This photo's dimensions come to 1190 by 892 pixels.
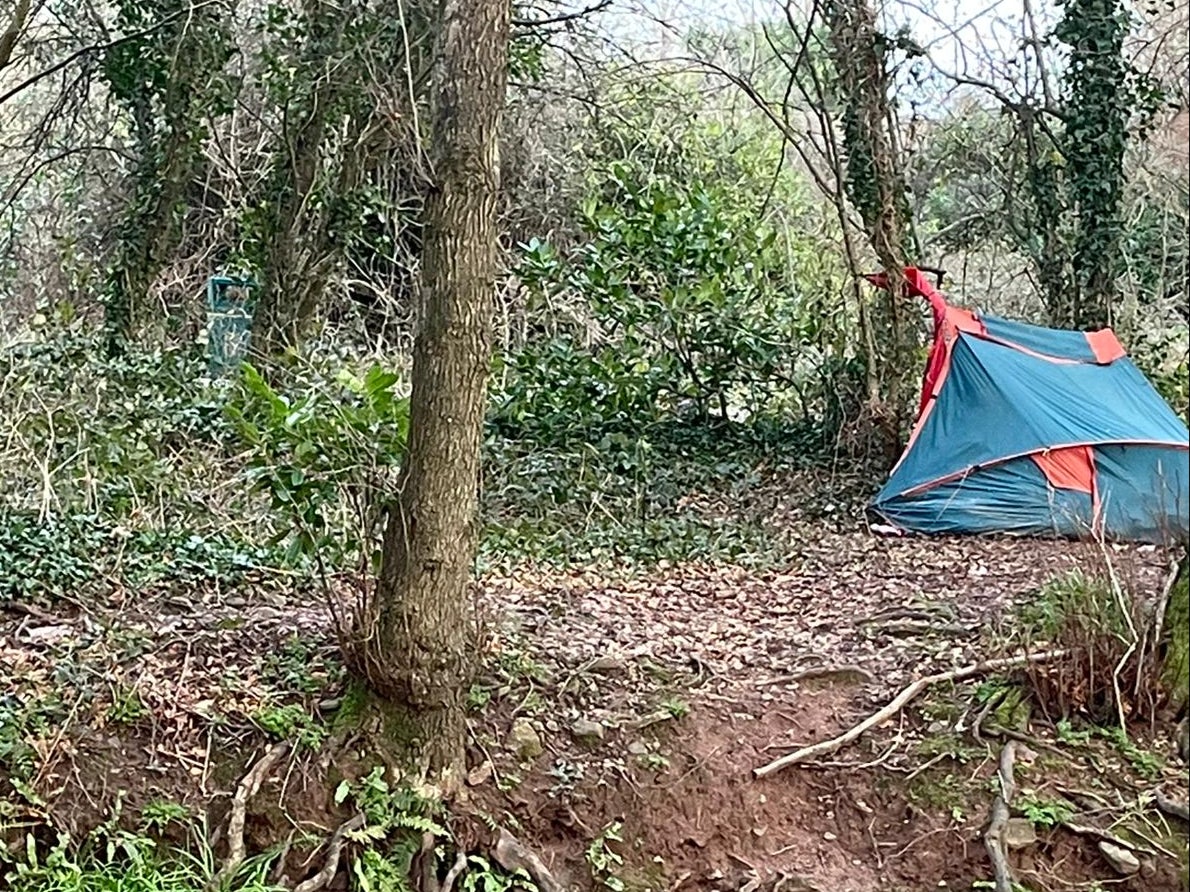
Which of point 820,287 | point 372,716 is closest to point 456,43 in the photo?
point 372,716

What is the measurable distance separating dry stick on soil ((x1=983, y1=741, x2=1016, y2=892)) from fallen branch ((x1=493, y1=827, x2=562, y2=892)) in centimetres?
120

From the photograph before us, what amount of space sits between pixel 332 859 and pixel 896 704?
184 centimetres

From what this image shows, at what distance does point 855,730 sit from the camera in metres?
3.81

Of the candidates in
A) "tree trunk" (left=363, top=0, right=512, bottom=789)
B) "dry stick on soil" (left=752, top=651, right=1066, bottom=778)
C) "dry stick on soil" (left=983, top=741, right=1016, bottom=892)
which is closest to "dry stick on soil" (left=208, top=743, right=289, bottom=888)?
"tree trunk" (left=363, top=0, right=512, bottom=789)

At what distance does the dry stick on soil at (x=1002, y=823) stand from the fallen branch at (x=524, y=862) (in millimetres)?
1197

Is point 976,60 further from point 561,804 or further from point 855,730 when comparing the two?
point 561,804

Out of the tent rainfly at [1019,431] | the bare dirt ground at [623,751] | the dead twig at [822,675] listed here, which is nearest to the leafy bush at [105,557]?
the bare dirt ground at [623,751]

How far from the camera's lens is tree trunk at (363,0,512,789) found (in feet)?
10.3

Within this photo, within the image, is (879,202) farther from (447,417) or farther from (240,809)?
(240,809)

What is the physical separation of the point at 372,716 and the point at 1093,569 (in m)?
2.37

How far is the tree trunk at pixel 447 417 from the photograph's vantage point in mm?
3154

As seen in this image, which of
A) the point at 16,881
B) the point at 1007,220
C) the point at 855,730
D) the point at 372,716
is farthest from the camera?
the point at 1007,220

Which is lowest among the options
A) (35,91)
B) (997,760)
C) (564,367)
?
(997,760)

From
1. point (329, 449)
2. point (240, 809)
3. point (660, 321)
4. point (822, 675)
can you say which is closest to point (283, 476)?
point (329, 449)
